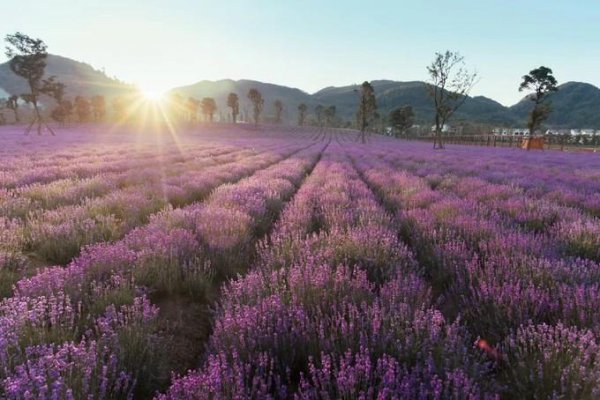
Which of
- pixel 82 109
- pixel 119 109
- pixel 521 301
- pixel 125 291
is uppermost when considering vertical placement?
pixel 119 109

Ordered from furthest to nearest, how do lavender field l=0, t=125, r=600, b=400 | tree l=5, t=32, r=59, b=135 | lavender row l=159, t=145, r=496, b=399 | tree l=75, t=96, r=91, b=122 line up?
tree l=75, t=96, r=91, b=122
tree l=5, t=32, r=59, b=135
lavender field l=0, t=125, r=600, b=400
lavender row l=159, t=145, r=496, b=399

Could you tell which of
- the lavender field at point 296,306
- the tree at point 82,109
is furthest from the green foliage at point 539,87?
the tree at point 82,109

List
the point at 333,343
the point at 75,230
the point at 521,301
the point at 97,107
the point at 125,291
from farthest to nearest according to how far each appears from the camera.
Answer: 1. the point at 97,107
2. the point at 75,230
3. the point at 125,291
4. the point at 521,301
5. the point at 333,343

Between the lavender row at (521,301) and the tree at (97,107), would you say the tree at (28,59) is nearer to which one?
the lavender row at (521,301)

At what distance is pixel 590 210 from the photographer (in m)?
7.05

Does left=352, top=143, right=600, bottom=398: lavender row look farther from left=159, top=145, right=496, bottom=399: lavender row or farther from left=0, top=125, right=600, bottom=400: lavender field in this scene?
left=159, top=145, right=496, bottom=399: lavender row

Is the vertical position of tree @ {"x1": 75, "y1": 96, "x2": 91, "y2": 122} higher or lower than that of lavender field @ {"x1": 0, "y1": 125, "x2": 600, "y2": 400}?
higher

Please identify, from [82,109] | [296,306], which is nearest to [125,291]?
[296,306]

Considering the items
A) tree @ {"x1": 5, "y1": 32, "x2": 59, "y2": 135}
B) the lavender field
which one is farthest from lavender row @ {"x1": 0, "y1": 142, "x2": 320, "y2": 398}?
tree @ {"x1": 5, "y1": 32, "x2": 59, "y2": 135}

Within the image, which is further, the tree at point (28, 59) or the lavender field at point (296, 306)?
the tree at point (28, 59)

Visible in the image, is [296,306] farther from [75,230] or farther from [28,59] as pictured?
[28,59]

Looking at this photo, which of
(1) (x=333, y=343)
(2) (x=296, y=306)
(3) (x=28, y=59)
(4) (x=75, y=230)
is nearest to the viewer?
(1) (x=333, y=343)

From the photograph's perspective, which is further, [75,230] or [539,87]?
[539,87]

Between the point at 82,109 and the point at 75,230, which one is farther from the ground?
the point at 82,109
